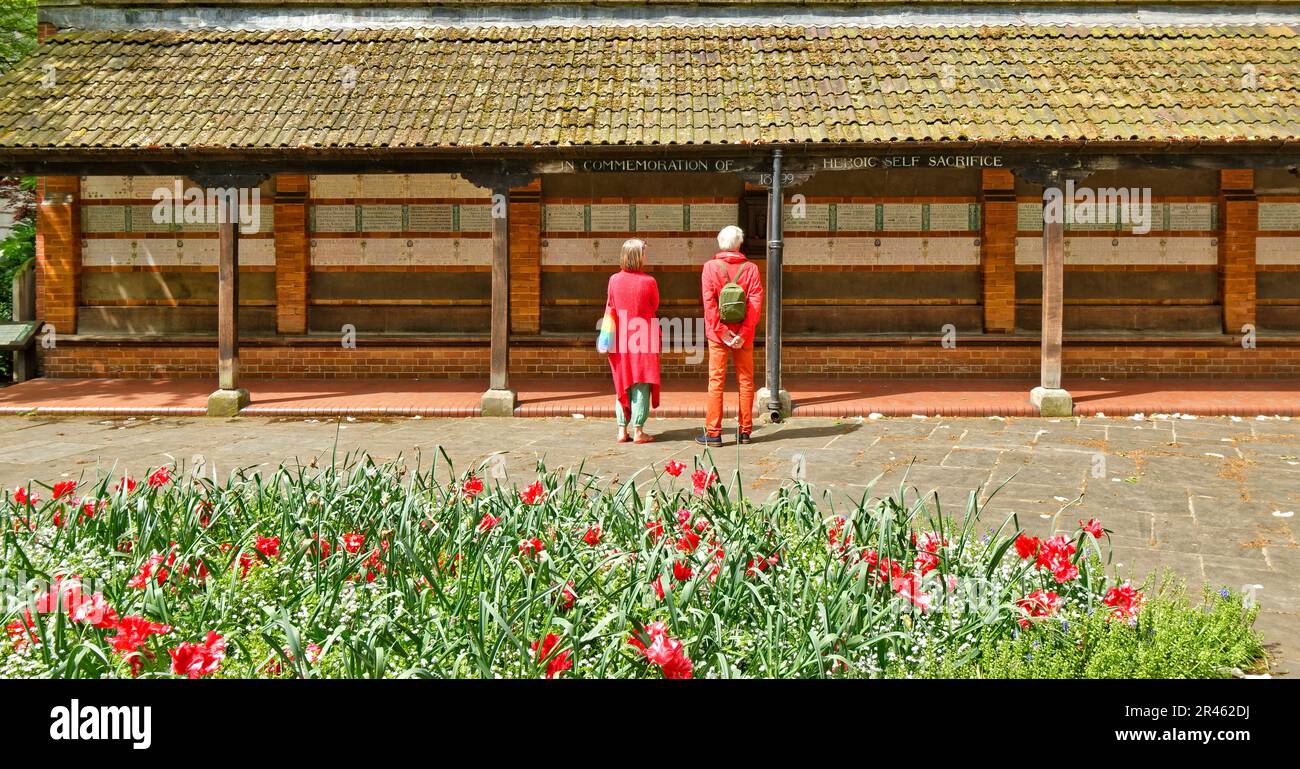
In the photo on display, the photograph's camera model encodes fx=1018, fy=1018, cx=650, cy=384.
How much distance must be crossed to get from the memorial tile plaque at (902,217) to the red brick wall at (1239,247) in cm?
386

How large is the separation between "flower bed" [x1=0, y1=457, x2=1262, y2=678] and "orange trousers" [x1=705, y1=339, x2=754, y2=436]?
3.98 metres

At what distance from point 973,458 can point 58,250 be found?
12.0 metres

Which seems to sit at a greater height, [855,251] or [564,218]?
[564,218]

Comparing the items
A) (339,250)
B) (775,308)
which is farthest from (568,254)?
(775,308)

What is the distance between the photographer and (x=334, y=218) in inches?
533

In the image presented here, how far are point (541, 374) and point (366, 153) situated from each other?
3.92 m

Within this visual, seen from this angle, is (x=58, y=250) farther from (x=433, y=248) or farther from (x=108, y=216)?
(x=433, y=248)

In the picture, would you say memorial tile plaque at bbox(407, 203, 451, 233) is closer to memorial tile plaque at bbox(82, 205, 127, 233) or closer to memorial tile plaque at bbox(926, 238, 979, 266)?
memorial tile plaque at bbox(82, 205, 127, 233)

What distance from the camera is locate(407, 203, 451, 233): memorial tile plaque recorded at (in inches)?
532

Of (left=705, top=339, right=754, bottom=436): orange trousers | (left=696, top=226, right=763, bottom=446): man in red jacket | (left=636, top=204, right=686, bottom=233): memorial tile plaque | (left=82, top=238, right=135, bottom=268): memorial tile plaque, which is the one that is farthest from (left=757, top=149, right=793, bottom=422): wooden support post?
(left=82, top=238, right=135, bottom=268): memorial tile plaque

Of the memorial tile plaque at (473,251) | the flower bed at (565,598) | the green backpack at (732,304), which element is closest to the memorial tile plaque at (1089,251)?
the green backpack at (732,304)

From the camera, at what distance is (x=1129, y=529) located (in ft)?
18.4
